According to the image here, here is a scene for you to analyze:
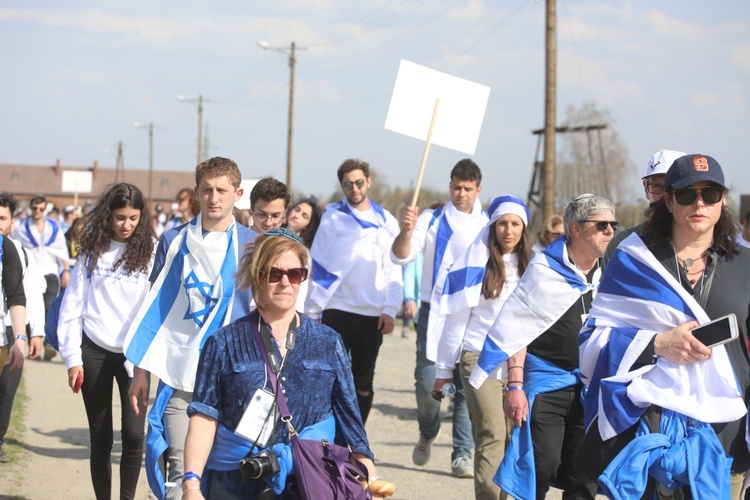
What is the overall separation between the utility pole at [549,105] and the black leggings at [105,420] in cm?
1147

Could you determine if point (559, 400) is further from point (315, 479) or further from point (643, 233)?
point (315, 479)

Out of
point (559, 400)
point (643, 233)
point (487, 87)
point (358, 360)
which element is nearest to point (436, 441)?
point (358, 360)

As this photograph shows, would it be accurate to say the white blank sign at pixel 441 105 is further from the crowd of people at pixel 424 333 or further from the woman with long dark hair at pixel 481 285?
the woman with long dark hair at pixel 481 285

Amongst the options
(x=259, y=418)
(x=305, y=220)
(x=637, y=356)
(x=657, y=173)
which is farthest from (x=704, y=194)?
(x=305, y=220)

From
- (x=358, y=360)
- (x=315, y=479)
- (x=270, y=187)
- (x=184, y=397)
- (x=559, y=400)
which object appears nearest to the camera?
(x=315, y=479)

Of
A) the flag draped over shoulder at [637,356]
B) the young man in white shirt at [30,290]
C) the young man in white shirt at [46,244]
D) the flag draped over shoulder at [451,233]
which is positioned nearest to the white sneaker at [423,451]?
the flag draped over shoulder at [451,233]

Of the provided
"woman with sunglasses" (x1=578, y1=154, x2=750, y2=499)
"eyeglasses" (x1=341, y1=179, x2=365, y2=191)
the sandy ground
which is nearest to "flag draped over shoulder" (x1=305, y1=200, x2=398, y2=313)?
"eyeglasses" (x1=341, y1=179, x2=365, y2=191)

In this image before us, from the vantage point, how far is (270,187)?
670 cm

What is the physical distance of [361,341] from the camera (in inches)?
329

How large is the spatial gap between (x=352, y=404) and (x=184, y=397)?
1.54m

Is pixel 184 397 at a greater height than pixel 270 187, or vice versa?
pixel 270 187

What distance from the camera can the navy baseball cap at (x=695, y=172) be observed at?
4.00m

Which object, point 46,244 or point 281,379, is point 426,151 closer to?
point 281,379

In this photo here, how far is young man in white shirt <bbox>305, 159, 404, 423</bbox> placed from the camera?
328 inches
